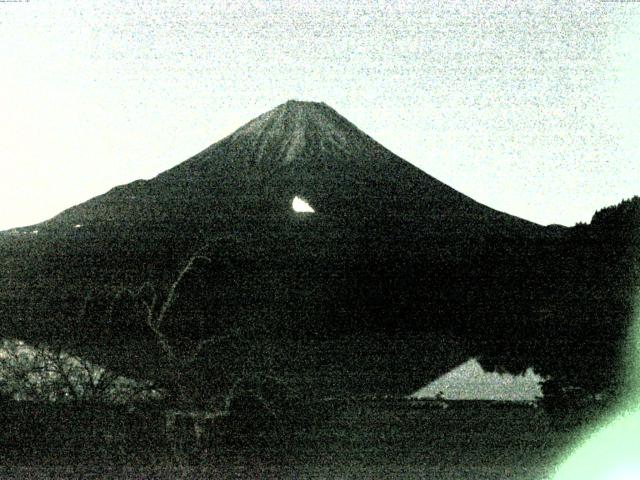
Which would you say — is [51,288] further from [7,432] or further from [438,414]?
[438,414]

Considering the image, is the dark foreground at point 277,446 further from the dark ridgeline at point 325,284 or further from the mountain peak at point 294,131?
the mountain peak at point 294,131

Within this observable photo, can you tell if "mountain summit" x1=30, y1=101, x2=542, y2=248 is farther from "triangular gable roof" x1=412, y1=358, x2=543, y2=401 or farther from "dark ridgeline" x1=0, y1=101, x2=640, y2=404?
"triangular gable roof" x1=412, y1=358, x2=543, y2=401

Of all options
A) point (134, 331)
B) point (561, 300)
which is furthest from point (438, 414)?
point (134, 331)

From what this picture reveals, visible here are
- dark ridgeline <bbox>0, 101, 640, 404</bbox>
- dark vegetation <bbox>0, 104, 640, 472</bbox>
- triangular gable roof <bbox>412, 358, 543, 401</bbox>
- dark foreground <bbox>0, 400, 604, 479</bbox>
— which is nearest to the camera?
dark foreground <bbox>0, 400, 604, 479</bbox>

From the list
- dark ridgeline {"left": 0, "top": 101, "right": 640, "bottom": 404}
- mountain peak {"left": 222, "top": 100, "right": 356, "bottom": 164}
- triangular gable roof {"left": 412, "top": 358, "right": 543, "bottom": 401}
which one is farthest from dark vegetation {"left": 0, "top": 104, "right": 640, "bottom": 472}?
mountain peak {"left": 222, "top": 100, "right": 356, "bottom": 164}

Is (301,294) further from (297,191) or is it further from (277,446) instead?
(297,191)

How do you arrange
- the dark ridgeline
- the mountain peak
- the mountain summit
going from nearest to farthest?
the dark ridgeline
the mountain summit
the mountain peak
